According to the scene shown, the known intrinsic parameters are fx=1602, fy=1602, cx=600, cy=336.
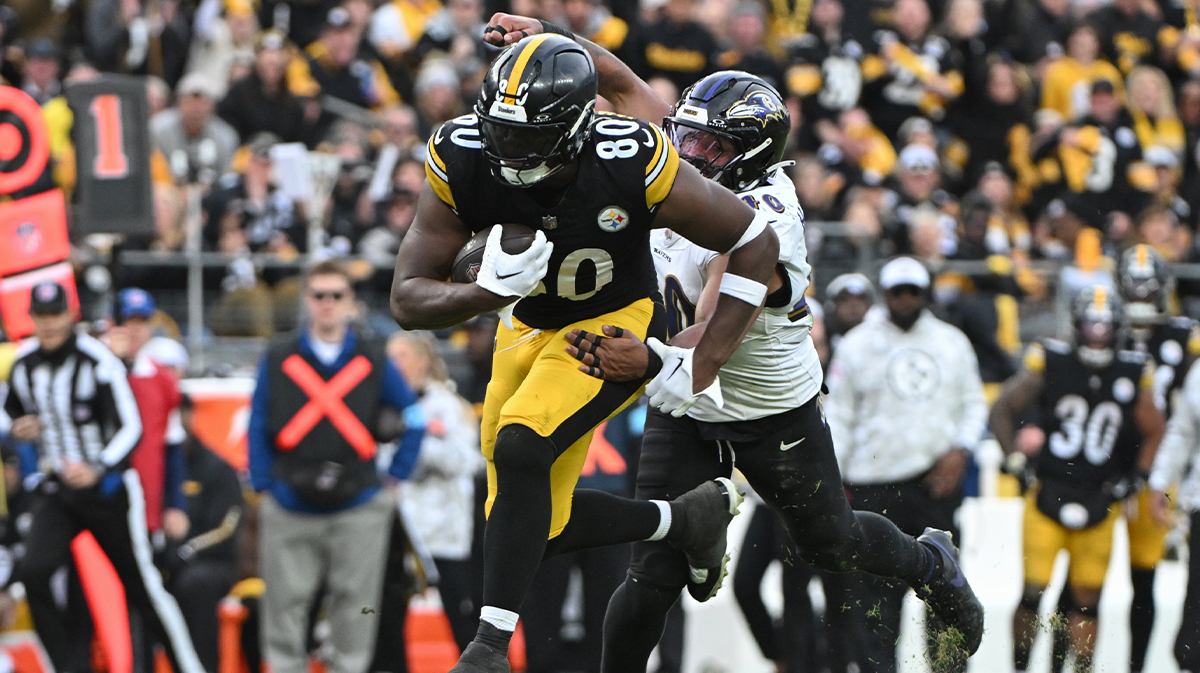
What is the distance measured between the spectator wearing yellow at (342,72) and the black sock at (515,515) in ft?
27.3

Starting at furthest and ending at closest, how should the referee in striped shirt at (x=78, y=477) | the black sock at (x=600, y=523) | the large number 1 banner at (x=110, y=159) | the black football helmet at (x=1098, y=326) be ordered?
the large number 1 banner at (x=110, y=159)
the black football helmet at (x=1098, y=326)
the referee in striped shirt at (x=78, y=477)
the black sock at (x=600, y=523)

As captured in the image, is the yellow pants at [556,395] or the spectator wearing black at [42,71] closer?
the yellow pants at [556,395]

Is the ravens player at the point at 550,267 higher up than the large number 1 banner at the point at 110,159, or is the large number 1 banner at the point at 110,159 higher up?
the ravens player at the point at 550,267

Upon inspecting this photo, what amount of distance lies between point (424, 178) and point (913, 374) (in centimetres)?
316

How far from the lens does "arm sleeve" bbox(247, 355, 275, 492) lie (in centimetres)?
862

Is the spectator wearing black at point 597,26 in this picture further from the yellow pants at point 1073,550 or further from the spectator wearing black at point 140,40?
the yellow pants at point 1073,550

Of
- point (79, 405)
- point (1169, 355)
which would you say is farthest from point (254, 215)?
point (1169, 355)

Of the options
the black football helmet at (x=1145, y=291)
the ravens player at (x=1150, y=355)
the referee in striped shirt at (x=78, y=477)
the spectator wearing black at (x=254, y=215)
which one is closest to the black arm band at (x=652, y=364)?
the referee in striped shirt at (x=78, y=477)

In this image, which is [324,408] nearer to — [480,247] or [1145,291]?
[480,247]

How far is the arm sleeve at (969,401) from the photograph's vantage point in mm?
8852

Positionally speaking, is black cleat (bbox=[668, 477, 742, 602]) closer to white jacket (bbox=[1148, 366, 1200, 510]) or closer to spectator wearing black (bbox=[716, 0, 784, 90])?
white jacket (bbox=[1148, 366, 1200, 510])

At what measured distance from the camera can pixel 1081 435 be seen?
9.02 metres

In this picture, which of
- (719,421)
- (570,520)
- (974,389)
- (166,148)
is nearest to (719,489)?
(719,421)

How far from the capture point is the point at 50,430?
28.5 feet
